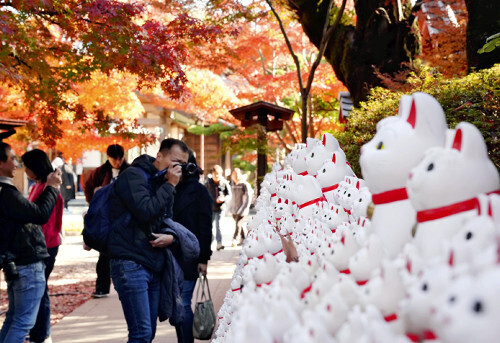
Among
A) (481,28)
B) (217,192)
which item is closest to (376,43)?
(481,28)

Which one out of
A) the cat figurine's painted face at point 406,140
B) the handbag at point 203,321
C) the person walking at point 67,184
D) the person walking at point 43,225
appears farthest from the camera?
the person walking at point 67,184

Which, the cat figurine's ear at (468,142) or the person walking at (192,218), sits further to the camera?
the person walking at (192,218)

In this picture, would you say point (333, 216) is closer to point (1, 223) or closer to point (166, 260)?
point (166, 260)

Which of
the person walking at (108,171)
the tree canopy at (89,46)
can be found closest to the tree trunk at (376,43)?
the tree canopy at (89,46)

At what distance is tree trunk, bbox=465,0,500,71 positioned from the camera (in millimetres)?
6207

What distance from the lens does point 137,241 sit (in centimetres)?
384

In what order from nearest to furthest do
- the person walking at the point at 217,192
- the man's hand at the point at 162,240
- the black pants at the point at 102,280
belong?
the man's hand at the point at 162,240 < the black pants at the point at 102,280 < the person walking at the point at 217,192

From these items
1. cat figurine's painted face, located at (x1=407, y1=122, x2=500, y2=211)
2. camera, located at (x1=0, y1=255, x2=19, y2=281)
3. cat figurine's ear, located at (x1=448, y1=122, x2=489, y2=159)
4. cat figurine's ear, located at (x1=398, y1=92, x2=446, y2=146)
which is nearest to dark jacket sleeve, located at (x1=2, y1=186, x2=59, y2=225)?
camera, located at (x1=0, y1=255, x2=19, y2=281)

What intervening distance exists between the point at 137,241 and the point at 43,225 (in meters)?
2.07

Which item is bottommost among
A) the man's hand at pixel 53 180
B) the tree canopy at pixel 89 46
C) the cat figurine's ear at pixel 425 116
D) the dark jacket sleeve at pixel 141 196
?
the dark jacket sleeve at pixel 141 196

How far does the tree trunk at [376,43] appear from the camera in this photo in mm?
8508

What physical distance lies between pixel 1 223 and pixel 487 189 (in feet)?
12.5

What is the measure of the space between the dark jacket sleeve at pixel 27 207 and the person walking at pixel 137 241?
85 centimetres

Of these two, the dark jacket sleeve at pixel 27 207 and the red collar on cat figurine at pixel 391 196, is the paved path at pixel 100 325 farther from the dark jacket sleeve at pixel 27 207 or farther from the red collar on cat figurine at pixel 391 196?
the red collar on cat figurine at pixel 391 196
